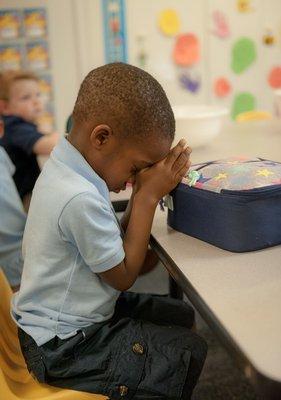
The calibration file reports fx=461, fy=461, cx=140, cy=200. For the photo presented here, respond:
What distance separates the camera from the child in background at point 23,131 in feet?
5.59

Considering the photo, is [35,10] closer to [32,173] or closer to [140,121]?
[32,173]

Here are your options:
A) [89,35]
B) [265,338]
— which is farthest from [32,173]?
[89,35]

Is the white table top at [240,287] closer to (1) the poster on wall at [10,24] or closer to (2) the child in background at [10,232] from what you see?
(2) the child in background at [10,232]

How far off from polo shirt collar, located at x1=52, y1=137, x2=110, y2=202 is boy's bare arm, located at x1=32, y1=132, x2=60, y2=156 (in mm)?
798

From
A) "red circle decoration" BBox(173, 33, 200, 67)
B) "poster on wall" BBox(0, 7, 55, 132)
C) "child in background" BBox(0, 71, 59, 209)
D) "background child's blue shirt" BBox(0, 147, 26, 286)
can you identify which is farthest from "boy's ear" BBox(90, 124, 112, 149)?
"red circle decoration" BBox(173, 33, 200, 67)

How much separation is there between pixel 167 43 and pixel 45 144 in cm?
231

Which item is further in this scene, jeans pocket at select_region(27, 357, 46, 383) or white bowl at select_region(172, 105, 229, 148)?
white bowl at select_region(172, 105, 229, 148)

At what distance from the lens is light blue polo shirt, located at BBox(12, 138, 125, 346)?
79cm

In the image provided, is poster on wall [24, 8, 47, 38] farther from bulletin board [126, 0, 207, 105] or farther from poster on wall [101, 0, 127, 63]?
bulletin board [126, 0, 207, 105]

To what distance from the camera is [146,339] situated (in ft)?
2.83

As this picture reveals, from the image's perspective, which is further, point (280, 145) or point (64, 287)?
point (280, 145)

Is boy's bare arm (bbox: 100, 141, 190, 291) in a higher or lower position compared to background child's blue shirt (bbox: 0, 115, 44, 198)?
higher

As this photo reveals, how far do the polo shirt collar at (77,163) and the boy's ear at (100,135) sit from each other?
4 centimetres

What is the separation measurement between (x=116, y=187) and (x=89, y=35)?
2.87 m
